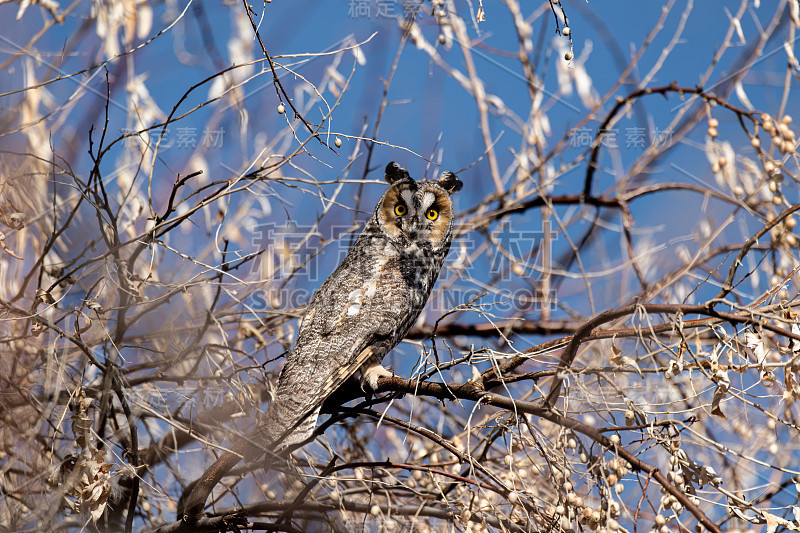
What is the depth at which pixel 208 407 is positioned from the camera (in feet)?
8.30

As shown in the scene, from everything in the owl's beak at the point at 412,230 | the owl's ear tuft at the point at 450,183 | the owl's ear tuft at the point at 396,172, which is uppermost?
the owl's ear tuft at the point at 450,183

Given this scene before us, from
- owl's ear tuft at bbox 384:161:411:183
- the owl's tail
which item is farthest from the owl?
the owl's tail

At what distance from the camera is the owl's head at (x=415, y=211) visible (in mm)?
3574

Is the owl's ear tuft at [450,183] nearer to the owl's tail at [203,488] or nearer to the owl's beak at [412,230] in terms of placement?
the owl's beak at [412,230]

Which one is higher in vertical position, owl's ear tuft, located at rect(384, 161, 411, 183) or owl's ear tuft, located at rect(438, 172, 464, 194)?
owl's ear tuft, located at rect(438, 172, 464, 194)

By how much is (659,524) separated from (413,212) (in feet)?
6.71

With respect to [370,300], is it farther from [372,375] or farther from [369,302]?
[372,375]

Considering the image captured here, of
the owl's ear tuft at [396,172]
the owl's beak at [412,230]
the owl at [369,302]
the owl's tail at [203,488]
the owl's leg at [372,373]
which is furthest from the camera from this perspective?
the owl's ear tuft at [396,172]

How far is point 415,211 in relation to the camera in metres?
3.57

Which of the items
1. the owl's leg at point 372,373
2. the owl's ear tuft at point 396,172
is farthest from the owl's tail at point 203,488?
the owl's ear tuft at point 396,172

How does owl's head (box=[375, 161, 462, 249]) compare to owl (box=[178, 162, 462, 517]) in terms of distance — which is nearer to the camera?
owl (box=[178, 162, 462, 517])

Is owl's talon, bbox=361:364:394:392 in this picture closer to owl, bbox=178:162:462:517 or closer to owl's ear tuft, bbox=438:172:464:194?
owl, bbox=178:162:462:517

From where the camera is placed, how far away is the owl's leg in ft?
10.1

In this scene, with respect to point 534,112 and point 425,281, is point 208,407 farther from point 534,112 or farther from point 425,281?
point 534,112
